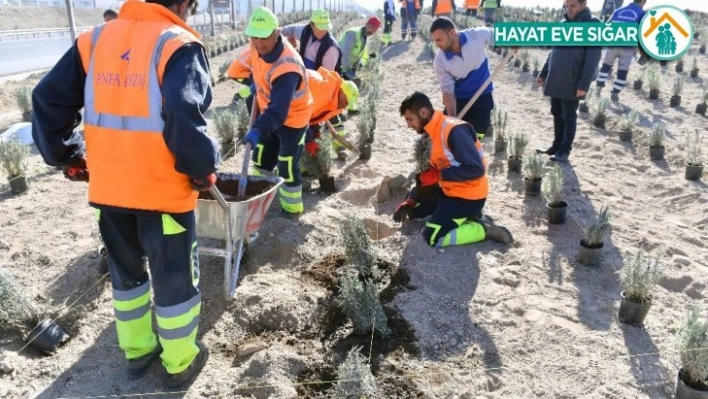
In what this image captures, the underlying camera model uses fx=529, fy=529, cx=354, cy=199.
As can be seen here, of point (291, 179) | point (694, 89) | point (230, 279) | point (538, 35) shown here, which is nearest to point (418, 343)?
point (230, 279)

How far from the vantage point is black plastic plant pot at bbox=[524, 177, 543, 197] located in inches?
198

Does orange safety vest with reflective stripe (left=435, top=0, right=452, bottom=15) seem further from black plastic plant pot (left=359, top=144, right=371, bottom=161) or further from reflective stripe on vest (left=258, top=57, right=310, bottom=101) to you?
reflective stripe on vest (left=258, top=57, right=310, bottom=101)

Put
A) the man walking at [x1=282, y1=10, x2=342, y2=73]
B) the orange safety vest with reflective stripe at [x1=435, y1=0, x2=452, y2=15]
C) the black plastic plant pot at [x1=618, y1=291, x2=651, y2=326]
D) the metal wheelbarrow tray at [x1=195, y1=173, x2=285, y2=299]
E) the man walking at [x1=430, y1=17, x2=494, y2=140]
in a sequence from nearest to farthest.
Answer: the metal wheelbarrow tray at [x1=195, y1=173, x2=285, y2=299]
the black plastic plant pot at [x1=618, y1=291, x2=651, y2=326]
the man walking at [x1=430, y1=17, x2=494, y2=140]
the man walking at [x1=282, y1=10, x2=342, y2=73]
the orange safety vest with reflective stripe at [x1=435, y1=0, x2=452, y2=15]

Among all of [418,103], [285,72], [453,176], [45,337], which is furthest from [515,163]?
[45,337]

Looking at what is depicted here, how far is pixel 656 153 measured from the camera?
19.7 ft

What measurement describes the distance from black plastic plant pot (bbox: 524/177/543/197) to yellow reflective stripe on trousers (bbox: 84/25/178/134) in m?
3.76

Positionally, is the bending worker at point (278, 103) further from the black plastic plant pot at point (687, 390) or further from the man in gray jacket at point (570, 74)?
the man in gray jacket at point (570, 74)

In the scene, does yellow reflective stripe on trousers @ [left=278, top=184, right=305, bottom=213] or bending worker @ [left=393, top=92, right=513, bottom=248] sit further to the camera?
yellow reflective stripe on trousers @ [left=278, top=184, right=305, bottom=213]

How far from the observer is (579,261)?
3.91m

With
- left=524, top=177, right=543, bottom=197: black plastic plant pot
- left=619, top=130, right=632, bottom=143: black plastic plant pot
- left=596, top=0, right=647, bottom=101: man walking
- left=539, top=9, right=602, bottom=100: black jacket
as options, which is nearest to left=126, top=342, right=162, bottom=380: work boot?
left=524, top=177, right=543, bottom=197: black plastic plant pot

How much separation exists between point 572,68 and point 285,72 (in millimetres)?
3315

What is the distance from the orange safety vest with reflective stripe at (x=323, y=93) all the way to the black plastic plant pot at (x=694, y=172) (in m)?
3.61

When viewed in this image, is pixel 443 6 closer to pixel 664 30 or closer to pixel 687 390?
pixel 664 30

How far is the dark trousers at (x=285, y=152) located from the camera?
14.0 ft
